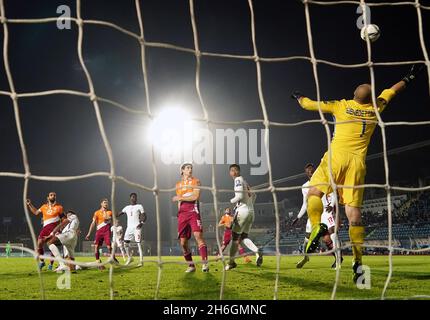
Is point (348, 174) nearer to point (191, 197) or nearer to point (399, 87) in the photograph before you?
point (399, 87)

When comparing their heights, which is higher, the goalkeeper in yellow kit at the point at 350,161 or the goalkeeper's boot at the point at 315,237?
the goalkeeper in yellow kit at the point at 350,161

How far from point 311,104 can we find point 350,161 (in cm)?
77

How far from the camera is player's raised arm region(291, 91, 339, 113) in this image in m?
4.37

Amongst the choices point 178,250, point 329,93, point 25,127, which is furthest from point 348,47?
point 25,127

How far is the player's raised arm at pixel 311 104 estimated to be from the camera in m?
4.37

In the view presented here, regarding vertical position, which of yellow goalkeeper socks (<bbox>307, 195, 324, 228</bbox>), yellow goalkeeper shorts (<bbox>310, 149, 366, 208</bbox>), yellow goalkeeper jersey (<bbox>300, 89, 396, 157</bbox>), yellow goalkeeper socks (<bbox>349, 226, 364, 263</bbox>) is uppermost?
yellow goalkeeper jersey (<bbox>300, 89, 396, 157</bbox>)

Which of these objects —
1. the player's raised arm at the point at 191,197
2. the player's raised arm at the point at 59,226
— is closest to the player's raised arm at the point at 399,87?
the player's raised arm at the point at 191,197

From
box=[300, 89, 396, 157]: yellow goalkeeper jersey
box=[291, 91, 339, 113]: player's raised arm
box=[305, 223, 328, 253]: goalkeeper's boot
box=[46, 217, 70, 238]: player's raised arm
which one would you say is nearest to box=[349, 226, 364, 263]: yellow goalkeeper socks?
box=[305, 223, 328, 253]: goalkeeper's boot

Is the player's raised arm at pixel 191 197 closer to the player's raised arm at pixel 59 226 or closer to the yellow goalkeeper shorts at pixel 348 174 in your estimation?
the player's raised arm at pixel 59 226

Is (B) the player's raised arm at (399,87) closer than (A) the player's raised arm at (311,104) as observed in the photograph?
No

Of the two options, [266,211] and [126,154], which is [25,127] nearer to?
[126,154]

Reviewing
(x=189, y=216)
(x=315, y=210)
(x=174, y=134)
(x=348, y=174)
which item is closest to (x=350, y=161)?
(x=348, y=174)

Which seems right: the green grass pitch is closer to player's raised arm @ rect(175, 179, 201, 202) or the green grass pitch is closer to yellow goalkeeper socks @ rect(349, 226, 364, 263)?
yellow goalkeeper socks @ rect(349, 226, 364, 263)

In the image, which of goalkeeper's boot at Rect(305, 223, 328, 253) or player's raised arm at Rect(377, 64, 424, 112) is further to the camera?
player's raised arm at Rect(377, 64, 424, 112)
